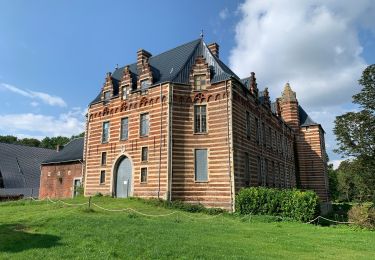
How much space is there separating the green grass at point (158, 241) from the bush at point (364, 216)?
Answer: 2.36m

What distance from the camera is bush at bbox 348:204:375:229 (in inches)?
734

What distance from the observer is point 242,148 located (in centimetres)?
2670

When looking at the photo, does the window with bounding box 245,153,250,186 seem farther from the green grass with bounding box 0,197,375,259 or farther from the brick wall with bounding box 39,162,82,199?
the brick wall with bounding box 39,162,82,199

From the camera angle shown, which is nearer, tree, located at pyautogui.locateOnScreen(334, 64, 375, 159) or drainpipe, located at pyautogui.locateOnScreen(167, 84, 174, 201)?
drainpipe, located at pyautogui.locateOnScreen(167, 84, 174, 201)

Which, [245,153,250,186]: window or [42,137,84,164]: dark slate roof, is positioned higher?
[42,137,84,164]: dark slate roof

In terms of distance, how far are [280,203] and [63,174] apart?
86.7 ft

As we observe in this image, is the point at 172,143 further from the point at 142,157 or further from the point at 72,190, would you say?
the point at 72,190

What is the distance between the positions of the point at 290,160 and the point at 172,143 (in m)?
23.2

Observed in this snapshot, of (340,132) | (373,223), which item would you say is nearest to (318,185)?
(340,132)

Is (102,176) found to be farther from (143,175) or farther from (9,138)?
(9,138)

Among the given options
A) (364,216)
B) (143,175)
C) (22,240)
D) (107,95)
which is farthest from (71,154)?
(364,216)

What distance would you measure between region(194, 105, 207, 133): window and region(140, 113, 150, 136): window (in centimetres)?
420

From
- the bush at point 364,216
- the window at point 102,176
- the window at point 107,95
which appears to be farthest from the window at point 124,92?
the bush at point 364,216

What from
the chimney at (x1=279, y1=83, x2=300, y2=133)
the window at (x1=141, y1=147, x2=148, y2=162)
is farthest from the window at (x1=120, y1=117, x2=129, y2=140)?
the chimney at (x1=279, y1=83, x2=300, y2=133)
